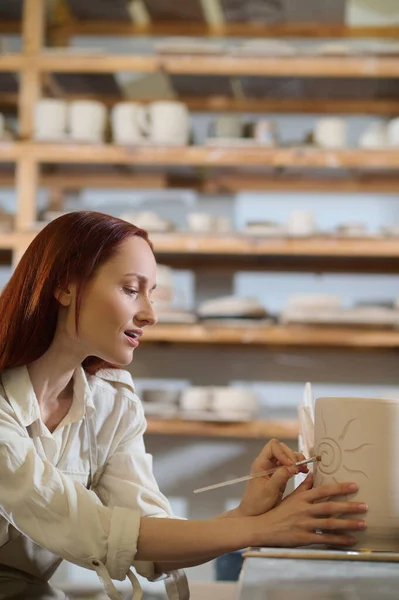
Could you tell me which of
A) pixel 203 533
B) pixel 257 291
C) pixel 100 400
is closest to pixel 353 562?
pixel 203 533

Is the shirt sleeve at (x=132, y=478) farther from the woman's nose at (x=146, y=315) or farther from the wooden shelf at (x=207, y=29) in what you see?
the wooden shelf at (x=207, y=29)

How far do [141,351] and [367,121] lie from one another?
47.6 inches

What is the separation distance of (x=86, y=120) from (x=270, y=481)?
6.98ft

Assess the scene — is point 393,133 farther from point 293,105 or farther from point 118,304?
point 118,304

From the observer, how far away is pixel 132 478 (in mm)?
1203

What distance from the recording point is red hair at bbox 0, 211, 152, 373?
1120mm

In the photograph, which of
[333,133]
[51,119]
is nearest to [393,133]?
[333,133]

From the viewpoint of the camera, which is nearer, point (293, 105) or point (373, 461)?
point (373, 461)

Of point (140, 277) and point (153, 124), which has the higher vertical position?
point (153, 124)

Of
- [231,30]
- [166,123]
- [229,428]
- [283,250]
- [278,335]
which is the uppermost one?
[231,30]

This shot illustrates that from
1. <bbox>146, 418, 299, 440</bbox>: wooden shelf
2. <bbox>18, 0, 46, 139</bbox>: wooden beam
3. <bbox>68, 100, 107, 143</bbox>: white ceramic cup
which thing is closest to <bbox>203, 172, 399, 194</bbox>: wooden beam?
<bbox>68, 100, 107, 143</bbox>: white ceramic cup

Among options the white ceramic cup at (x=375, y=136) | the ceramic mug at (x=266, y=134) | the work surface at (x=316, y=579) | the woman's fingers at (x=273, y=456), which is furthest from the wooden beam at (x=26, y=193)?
the work surface at (x=316, y=579)

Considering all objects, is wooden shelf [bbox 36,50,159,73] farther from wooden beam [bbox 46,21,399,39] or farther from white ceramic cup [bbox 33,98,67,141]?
wooden beam [bbox 46,21,399,39]

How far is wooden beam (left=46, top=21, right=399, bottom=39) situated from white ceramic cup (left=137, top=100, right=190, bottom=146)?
1.66ft
